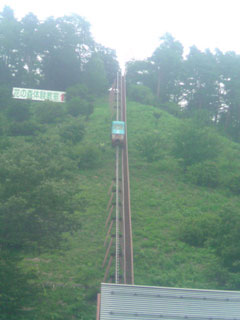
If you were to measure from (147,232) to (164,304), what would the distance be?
41.9 ft

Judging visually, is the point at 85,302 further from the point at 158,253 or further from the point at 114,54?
the point at 114,54

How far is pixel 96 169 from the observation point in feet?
103

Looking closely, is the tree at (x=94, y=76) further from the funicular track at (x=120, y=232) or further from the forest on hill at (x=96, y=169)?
the funicular track at (x=120, y=232)

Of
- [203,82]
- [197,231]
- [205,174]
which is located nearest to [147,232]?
[197,231]

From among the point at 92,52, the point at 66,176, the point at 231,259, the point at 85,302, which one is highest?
the point at 92,52

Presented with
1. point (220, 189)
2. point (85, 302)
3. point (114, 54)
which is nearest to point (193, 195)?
point (220, 189)

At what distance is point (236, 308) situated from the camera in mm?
8195

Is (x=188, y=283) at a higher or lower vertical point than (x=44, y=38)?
lower

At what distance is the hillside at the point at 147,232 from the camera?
1413 centimetres

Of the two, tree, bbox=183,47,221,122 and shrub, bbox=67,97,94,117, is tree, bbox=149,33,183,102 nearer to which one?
tree, bbox=183,47,221,122

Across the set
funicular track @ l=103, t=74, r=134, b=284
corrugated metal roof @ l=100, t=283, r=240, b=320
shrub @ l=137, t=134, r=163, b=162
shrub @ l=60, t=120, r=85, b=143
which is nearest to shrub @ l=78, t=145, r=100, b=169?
funicular track @ l=103, t=74, r=134, b=284

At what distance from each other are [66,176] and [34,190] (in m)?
4.42

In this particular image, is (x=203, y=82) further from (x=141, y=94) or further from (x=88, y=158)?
(x=88, y=158)

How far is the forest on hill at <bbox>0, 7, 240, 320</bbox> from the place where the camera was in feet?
43.2
